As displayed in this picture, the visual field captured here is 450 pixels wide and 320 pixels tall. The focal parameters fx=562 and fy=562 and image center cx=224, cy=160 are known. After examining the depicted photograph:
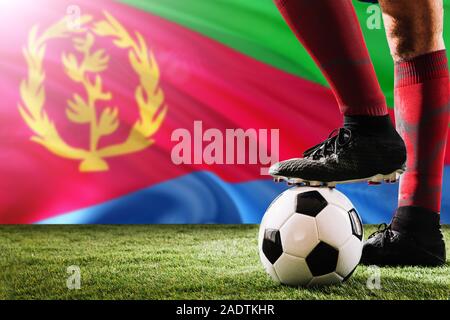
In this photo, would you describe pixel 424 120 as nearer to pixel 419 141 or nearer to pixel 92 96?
pixel 419 141

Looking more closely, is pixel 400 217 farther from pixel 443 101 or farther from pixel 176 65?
pixel 176 65

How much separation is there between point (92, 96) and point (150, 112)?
14.6 inches

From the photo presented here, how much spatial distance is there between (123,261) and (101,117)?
4.88 ft

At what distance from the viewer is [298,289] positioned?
156cm

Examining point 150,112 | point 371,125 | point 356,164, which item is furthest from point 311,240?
point 150,112

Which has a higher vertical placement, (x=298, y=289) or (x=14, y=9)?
(x=14, y=9)

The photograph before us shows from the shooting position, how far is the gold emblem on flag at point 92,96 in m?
3.44

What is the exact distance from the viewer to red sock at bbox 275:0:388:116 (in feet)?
4.82

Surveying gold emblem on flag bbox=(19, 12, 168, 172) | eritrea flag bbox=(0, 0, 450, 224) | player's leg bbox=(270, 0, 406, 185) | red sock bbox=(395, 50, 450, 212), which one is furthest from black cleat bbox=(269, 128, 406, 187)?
gold emblem on flag bbox=(19, 12, 168, 172)

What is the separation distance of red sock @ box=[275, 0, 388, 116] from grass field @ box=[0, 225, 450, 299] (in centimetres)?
53

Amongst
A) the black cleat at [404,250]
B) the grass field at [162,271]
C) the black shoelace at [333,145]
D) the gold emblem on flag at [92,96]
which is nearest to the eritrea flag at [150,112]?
the gold emblem on flag at [92,96]

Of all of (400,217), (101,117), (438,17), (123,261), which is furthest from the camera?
(101,117)
